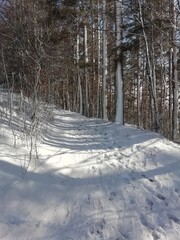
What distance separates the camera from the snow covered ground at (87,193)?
3.48 metres

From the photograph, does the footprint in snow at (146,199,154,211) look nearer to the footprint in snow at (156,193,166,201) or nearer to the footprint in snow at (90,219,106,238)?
the footprint in snow at (156,193,166,201)

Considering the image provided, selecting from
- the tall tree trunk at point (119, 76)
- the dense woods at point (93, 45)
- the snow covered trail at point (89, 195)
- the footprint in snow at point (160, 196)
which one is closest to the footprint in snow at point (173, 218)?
the snow covered trail at point (89, 195)

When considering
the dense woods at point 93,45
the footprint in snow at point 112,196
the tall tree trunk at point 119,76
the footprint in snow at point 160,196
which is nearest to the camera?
the footprint in snow at point 112,196

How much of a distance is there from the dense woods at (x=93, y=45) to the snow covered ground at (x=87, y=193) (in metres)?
2.02

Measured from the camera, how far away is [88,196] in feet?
14.2

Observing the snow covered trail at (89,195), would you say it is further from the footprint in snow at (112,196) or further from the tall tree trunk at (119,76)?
the tall tree trunk at (119,76)

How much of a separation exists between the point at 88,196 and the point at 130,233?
1006 mm

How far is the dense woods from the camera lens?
10.0 m

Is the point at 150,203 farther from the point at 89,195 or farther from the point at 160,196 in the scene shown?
the point at 89,195

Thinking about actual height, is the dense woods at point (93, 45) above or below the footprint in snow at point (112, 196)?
above

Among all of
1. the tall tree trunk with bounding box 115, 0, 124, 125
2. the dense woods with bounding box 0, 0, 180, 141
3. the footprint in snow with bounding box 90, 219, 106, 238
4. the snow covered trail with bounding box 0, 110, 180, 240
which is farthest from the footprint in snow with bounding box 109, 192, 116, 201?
the tall tree trunk with bounding box 115, 0, 124, 125

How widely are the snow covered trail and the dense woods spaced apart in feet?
6.96

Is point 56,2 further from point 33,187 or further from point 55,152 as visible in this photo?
point 33,187

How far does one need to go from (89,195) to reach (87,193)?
67 mm
